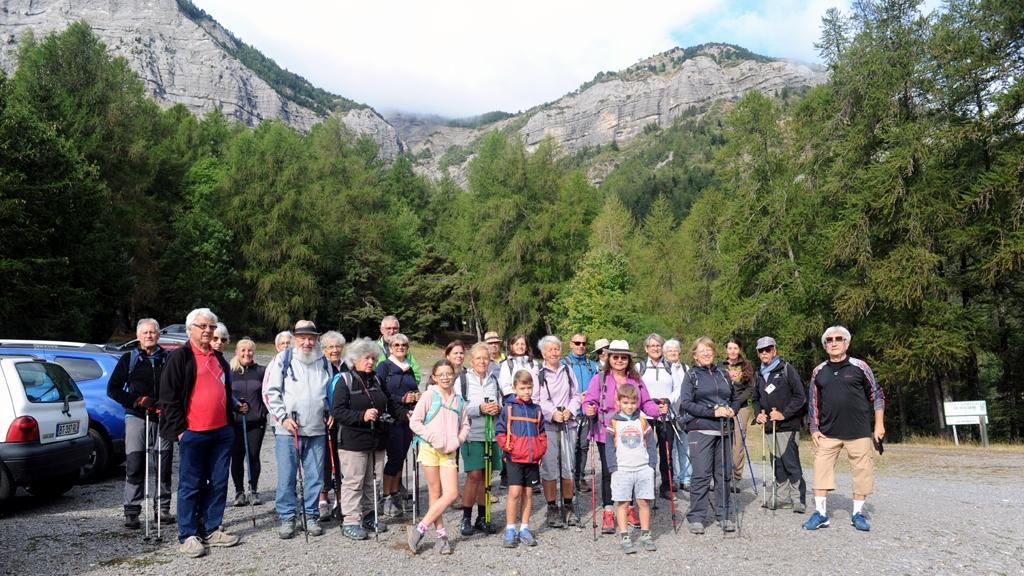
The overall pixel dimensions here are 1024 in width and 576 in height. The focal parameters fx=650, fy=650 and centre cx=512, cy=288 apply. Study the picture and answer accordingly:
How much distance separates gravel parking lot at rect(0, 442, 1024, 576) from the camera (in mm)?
5668

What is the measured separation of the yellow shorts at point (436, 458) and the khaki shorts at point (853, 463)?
4.02 metres

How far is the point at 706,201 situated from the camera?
38000 mm

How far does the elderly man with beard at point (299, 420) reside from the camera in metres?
6.54

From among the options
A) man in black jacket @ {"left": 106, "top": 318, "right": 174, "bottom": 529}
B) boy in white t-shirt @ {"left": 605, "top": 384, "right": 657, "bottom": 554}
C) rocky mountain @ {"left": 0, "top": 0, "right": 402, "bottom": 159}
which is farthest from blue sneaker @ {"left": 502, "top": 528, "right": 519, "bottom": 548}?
rocky mountain @ {"left": 0, "top": 0, "right": 402, "bottom": 159}

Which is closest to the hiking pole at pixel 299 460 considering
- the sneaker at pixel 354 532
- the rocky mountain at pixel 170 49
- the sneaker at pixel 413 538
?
the sneaker at pixel 354 532

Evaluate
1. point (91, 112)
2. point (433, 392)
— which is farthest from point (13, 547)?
point (91, 112)

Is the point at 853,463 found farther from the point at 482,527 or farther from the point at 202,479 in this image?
the point at 202,479

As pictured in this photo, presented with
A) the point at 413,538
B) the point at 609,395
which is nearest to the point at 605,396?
the point at 609,395

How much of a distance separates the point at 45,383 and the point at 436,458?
16.2ft

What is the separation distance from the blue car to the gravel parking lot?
95cm

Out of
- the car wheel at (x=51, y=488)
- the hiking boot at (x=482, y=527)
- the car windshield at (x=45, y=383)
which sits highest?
the car windshield at (x=45, y=383)

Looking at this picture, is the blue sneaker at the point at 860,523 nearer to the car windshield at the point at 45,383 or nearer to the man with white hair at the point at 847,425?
the man with white hair at the point at 847,425

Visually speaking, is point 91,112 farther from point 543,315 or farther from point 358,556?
point 358,556

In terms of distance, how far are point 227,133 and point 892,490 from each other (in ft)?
198
